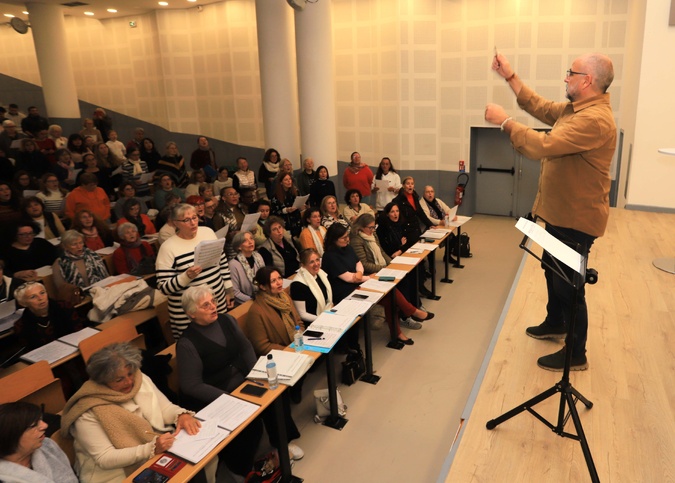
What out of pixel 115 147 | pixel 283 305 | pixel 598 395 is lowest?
pixel 598 395

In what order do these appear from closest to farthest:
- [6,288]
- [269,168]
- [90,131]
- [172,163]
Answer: [6,288]
[269,168]
[172,163]
[90,131]

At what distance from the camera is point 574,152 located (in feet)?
9.50

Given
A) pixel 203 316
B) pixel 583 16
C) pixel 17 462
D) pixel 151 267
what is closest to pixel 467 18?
pixel 583 16

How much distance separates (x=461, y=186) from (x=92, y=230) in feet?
24.1

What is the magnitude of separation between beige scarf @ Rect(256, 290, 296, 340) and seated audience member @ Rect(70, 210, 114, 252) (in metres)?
2.96

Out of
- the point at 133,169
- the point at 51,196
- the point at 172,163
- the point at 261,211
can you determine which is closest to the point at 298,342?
the point at 261,211

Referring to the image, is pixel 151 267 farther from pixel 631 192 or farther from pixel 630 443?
pixel 631 192

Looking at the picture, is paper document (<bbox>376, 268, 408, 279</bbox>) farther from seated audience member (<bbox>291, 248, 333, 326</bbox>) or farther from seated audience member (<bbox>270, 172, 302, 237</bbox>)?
seated audience member (<bbox>270, 172, 302, 237</bbox>)

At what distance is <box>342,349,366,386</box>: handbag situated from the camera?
493 centimetres

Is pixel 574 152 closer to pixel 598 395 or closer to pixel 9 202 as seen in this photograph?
pixel 598 395

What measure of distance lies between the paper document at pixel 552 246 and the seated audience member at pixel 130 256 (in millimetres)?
4488

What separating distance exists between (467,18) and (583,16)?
2.09 m

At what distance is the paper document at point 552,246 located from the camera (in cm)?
247

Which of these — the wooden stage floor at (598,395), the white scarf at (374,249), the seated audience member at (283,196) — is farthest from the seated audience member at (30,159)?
the wooden stage floor at (598,395)
